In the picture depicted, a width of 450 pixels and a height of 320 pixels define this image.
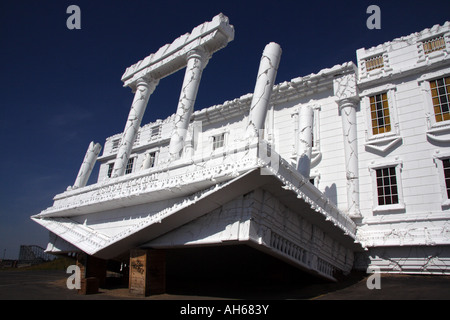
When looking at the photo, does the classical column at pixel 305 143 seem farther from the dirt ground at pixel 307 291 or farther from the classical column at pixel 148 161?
the classical column at pixel 148 161

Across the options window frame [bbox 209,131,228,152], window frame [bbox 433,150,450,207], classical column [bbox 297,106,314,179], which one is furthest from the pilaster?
window frame [bbox 209,131,228,152]

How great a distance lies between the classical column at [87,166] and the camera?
23422mm

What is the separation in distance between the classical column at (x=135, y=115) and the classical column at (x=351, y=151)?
491 inches

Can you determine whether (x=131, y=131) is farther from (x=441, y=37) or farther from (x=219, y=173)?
(x=441, y=37)

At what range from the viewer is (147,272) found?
12305 millimetres

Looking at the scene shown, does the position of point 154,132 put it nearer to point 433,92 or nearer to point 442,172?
point 433,92

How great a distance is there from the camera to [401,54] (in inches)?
742

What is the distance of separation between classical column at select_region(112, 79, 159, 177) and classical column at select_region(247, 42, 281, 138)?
10.6m

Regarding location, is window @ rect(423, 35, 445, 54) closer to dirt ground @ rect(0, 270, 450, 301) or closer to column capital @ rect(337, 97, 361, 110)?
column capital @ rect(337, 97, 361, 110)

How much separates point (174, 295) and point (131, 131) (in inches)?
457

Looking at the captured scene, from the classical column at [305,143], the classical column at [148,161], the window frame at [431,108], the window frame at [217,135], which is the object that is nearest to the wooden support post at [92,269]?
the classical column at [305,143]

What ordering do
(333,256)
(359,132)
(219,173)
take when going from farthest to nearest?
(359,132) → (333,256) → (219,173)
